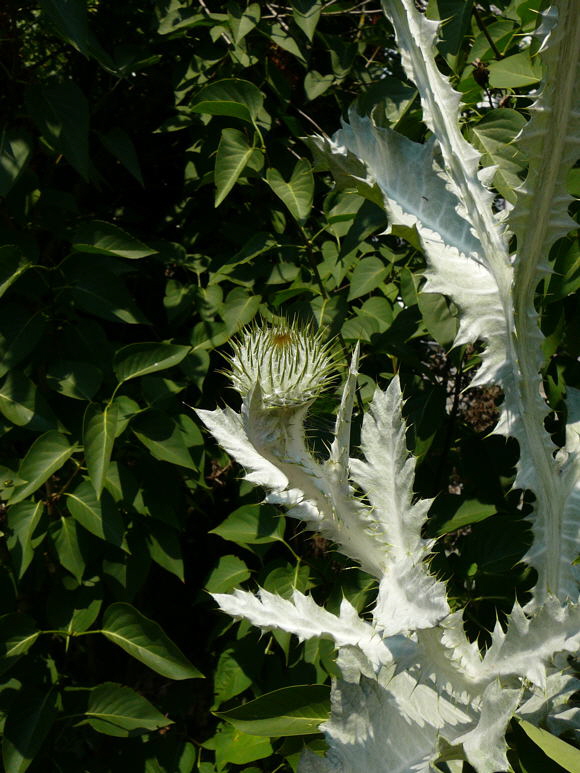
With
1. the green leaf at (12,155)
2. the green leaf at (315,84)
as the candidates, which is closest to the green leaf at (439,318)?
the green leaf at (315,84)

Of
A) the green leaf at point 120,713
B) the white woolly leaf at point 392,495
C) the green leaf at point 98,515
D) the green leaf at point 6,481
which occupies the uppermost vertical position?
the white woolly leaf at point 392,495

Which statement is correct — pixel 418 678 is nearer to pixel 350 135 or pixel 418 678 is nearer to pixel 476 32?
pixel 350 135

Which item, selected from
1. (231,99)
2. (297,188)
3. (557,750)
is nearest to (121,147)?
(231,99)

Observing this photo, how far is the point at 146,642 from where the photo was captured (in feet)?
4.27

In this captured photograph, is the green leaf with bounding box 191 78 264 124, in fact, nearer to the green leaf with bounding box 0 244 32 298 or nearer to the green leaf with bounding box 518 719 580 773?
the green leaf with bounding box 0 244 32 298

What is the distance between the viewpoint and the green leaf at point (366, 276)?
130 centimetres

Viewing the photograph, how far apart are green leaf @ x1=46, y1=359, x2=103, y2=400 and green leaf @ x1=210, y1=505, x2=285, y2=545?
1.09 ft

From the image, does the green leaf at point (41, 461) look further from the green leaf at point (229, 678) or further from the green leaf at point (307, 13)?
the green leaf at point (307, 13)

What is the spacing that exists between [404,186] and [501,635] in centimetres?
47

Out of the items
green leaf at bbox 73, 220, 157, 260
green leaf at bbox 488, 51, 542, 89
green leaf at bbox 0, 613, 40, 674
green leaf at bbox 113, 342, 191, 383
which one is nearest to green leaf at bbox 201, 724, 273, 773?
green leaf at bbox 0, 613, 40, 674

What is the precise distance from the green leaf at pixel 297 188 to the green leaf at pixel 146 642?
2.52 feet

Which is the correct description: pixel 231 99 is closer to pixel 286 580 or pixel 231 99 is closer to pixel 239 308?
pixel 239 308

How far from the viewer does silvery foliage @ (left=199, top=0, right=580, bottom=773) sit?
65 cm

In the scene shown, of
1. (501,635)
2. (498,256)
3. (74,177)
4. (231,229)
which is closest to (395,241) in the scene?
(231,229)
